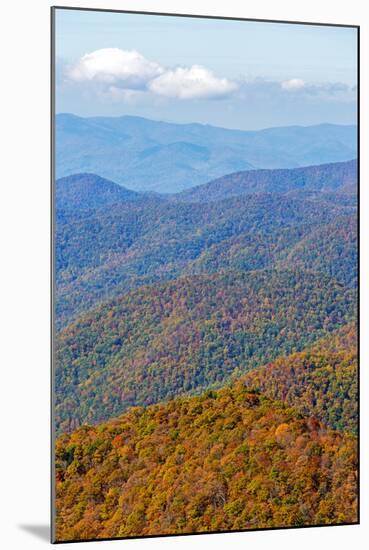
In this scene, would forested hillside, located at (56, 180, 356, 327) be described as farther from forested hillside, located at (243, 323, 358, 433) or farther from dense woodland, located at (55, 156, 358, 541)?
forested hillside, located at (243, 323, 358, 433)

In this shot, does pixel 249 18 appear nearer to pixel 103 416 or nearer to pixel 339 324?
pixel 339 324

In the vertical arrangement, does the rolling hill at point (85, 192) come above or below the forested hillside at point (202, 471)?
above

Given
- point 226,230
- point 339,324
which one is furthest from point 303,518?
point 226,230

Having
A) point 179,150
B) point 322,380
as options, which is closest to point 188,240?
point 179,150

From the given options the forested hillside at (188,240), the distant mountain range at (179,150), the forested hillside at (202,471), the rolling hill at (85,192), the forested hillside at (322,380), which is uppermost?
the distant mountain range at (179,150)

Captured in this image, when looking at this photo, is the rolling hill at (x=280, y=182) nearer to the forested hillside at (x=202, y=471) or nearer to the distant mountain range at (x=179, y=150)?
the distant mountain range at (x=179, y=150)

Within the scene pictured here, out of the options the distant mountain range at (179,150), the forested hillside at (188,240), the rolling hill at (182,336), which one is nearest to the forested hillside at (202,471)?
the rolling hill at (182,336)
